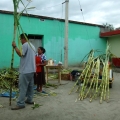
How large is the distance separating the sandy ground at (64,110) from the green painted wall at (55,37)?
20.7 ft

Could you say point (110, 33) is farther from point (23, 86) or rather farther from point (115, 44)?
point (23, 86)

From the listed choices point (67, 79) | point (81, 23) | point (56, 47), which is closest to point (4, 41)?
point (56, 47)

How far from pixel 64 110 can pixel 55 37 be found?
930 cm

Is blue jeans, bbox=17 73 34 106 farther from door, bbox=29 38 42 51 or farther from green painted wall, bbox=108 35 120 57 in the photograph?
green painted wall, bbox=108 35 120 57

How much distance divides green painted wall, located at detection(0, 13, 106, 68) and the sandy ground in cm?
631

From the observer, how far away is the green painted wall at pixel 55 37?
38.1ft

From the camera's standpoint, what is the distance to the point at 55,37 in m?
13.5

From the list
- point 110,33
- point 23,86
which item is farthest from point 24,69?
point 110,33

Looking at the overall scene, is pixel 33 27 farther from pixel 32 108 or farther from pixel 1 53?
pixel 32 108

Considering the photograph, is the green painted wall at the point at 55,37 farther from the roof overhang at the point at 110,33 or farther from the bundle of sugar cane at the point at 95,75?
the bundle of sugar cane at the point at 95,75

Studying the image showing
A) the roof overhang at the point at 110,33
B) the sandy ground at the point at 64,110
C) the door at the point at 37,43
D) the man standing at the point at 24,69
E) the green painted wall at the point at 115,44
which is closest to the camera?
the sandy ground at the point at 64,110

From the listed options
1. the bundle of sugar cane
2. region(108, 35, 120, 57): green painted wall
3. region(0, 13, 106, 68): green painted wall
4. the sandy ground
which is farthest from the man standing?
region(108, 35, 120, 57): green painted wall

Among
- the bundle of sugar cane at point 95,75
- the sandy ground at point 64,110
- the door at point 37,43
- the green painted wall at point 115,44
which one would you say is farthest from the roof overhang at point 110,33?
the sandy ground at point 64,110

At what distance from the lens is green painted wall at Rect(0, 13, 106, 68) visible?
11.6m
